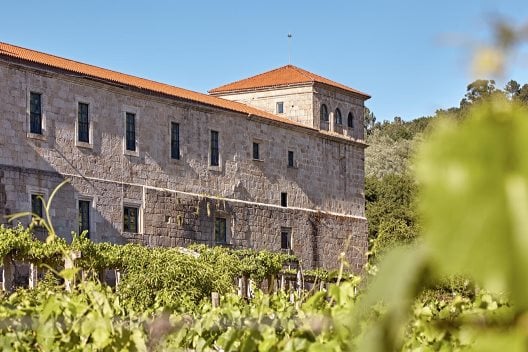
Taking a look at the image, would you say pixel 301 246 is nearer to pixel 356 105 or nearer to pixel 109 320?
pixel 356 105

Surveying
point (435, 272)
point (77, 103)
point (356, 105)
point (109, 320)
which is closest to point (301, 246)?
point (356, 105)

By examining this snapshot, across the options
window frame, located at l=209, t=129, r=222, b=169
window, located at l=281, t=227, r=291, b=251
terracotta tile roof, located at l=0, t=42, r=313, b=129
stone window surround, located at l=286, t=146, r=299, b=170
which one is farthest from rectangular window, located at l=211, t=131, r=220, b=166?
window, located at l=281, t=227, r=291, b=251

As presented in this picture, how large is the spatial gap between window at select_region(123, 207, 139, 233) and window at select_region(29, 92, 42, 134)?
366 centimetres

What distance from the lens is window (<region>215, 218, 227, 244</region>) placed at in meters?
31.0

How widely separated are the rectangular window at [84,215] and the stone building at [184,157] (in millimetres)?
32

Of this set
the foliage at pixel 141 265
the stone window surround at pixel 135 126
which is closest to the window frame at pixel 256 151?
the stone window surround at pixel 135 126

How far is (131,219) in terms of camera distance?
1104 inches

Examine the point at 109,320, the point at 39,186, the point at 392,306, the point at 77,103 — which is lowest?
the point at 109,320

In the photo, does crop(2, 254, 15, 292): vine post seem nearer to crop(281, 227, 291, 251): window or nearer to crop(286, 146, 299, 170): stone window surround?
crop(281, 227, 291, 251): window

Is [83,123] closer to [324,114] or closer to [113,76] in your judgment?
[113,76]

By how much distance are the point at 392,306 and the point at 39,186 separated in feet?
83.2

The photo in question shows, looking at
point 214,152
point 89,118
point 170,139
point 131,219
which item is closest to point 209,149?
point 214,152

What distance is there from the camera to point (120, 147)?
91.0 feet

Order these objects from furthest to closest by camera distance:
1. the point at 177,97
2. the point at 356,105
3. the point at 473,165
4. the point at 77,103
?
the point at 356,105
the point at 177,97
the point at 77,103
the point at 473,165
